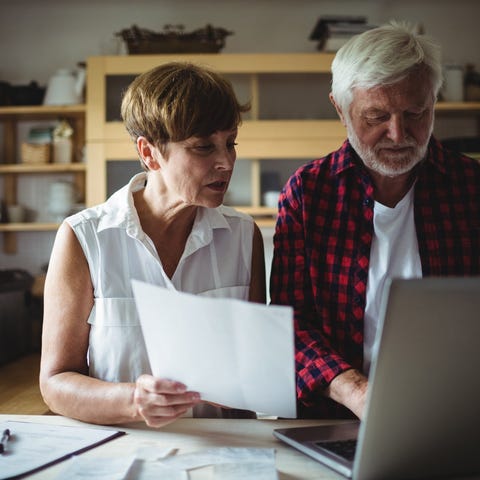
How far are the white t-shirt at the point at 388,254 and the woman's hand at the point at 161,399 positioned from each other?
0.50 meters

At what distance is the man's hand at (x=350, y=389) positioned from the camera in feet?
3.63

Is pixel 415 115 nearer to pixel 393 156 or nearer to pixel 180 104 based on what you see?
pixel 393 156

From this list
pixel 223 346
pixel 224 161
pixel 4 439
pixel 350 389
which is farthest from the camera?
A: pixel 224 161

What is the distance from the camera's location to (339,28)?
3.67 meters

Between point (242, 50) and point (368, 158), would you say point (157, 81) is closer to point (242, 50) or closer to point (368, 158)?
point (368, 158)

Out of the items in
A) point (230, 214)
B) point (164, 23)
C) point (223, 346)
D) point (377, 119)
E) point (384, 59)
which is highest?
point (164, 23)

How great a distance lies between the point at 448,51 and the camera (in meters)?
4.12

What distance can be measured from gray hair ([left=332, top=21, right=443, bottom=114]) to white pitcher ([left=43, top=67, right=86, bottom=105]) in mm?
2808

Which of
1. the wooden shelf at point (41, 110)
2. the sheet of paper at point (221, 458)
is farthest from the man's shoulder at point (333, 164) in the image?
the wooden shelf at point (41, 110)

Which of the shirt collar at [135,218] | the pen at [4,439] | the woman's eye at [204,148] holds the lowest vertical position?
the pen at [4,439]

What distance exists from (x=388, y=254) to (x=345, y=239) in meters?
0.10

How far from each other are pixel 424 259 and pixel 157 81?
0.68 m

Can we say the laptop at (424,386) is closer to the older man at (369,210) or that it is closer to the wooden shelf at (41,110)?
the older man at (369,210)

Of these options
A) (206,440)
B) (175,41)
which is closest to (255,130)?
(175,41)
